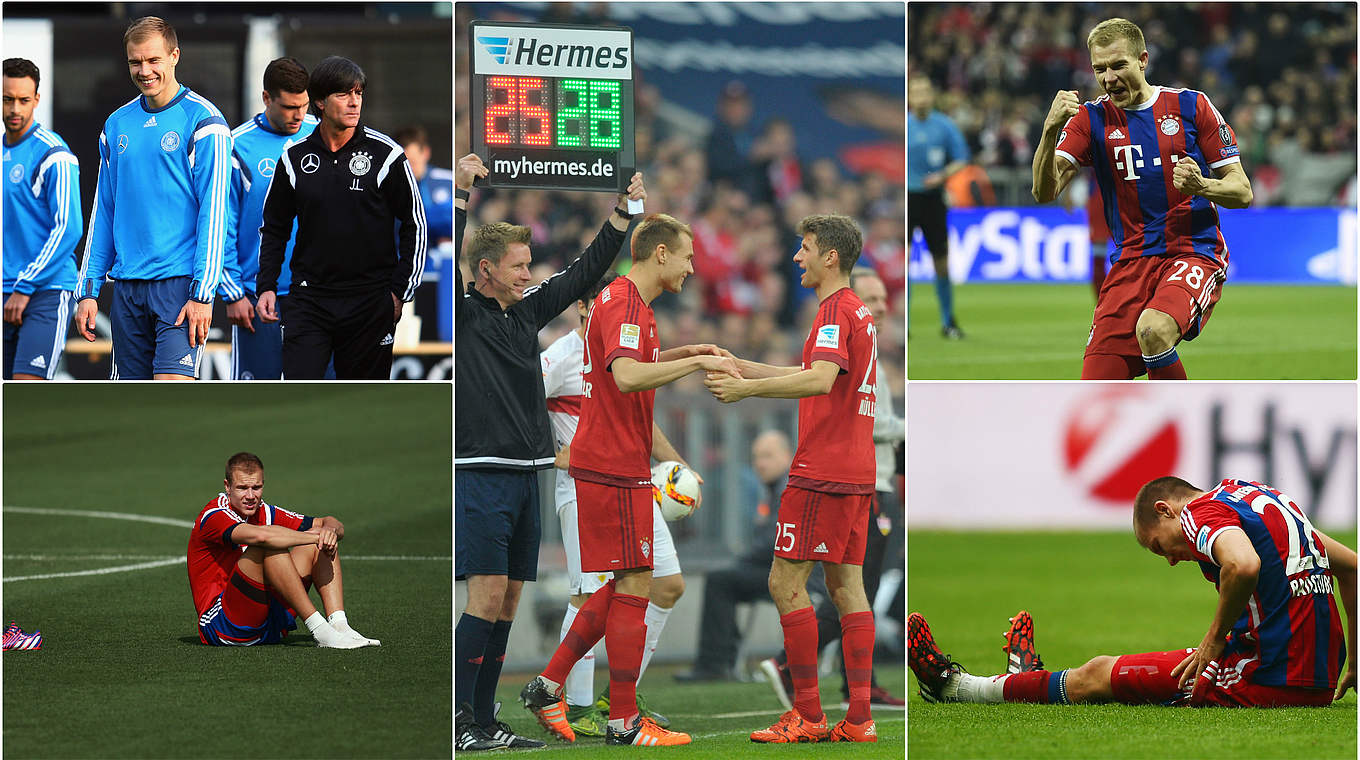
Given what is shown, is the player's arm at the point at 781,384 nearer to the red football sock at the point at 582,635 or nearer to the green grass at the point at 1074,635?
the red football sock at the point at 582,635

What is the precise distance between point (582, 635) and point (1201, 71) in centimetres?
1653

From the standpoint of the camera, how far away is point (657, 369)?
194 inches

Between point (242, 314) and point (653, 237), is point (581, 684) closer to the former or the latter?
point (653, 237)

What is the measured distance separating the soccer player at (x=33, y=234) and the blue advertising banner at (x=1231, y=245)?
413 inches

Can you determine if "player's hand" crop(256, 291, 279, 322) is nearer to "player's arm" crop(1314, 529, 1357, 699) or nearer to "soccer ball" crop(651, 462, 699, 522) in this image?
"soccer ball" crop(651, 462, 699, 522)

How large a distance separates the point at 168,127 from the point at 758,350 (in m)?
6.57

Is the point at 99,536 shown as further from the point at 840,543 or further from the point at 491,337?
the point at 840,543

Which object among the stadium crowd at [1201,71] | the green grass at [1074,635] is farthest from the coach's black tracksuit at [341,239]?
the stadium crowd at [1201,71]


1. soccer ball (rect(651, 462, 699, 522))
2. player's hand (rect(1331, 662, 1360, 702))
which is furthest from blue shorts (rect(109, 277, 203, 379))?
player's hand (rect(1331, 662, 1360, 702))

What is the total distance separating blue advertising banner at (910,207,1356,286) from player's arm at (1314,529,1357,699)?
9436 millimetres

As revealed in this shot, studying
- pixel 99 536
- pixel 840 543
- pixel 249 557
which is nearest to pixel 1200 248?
pixel 840 543

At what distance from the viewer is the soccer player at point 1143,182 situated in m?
4.93

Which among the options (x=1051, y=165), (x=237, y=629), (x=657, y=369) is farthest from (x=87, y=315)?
(x=1051, y=165)

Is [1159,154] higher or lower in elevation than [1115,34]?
lower
